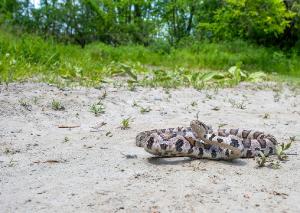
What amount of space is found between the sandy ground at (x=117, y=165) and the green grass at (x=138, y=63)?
1.36 m

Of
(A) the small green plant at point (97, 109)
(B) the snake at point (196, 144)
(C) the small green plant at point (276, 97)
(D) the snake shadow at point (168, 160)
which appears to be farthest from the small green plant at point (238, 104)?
(D) the snake shadow at point (168, 160)

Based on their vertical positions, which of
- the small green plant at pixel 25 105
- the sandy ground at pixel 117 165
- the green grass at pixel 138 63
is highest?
the green grass at pixel 138 63

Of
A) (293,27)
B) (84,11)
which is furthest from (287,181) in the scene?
(84,11)

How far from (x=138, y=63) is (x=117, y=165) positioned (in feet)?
28.4

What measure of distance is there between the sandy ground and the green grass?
1.36 m

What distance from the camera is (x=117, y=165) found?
15.6 ft

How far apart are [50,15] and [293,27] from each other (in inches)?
379

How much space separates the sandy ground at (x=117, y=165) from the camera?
380 centimetres

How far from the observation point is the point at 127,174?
448 cm

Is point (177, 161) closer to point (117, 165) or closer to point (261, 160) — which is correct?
point (117, 165)

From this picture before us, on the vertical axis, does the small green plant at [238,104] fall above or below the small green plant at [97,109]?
above

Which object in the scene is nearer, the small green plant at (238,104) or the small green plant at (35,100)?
the small green plant at (35,100)

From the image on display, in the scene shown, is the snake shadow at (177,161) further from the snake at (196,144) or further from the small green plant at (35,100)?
the small green plant at (35,100)

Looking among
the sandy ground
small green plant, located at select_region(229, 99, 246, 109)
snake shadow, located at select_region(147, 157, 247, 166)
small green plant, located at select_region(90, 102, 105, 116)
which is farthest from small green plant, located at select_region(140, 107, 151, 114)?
snake shadow, located at select_region(147, 157, 247, 166)
